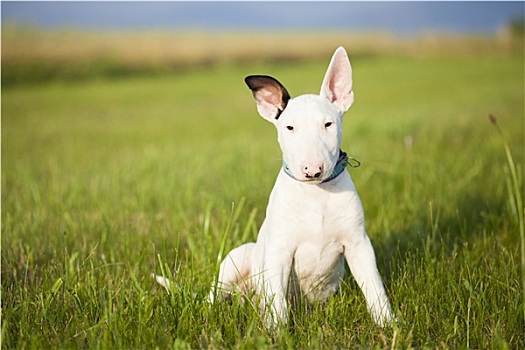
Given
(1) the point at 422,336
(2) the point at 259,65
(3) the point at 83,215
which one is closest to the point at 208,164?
(3) the point at 83,215

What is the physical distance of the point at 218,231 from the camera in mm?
5660

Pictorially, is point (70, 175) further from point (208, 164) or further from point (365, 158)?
point (365, 158)

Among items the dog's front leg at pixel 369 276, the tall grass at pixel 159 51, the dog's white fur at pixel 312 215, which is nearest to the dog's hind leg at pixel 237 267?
the dog's white fur at pixel 312 215

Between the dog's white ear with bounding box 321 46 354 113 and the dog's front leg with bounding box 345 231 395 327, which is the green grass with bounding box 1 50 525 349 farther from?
the dog's white ear with bounding box 321 46 354 113

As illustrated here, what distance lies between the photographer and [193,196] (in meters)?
7.09

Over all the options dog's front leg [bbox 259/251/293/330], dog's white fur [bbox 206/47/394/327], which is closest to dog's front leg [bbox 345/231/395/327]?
dog's white fur [bbox 206/47/394/327]

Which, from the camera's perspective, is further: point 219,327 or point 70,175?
point 70,175

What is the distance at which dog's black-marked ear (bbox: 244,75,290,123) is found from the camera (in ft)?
12.8

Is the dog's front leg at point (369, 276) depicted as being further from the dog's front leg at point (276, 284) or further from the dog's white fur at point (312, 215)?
the dog's front leg at point (276, 284)

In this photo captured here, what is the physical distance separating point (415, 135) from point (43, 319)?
26.6 ft

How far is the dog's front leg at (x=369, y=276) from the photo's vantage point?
382 centimetres

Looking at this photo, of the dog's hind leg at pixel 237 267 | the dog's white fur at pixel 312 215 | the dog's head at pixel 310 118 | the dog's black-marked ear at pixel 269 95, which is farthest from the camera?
the dog's hind leg at pixel 237 267

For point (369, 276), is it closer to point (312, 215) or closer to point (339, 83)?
point (312, 215)

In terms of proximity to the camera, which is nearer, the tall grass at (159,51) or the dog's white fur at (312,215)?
the dog's white fur at (312,215)
